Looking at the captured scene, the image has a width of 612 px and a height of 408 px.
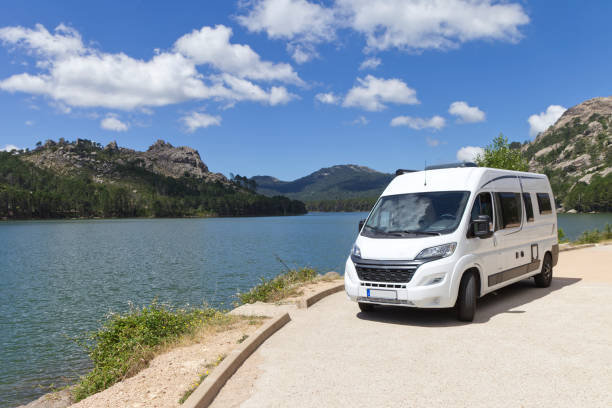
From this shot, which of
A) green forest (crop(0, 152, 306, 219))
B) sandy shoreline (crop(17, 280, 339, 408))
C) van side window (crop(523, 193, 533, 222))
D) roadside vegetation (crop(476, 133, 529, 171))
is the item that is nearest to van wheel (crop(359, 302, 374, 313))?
sandy shoreline (crop(17, 280, 339, 408))

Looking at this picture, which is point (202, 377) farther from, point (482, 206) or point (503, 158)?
point (503, 158)

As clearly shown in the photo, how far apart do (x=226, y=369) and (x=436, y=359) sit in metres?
2.85

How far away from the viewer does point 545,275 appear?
457 inches

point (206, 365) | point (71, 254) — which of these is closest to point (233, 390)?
point (206, 365)

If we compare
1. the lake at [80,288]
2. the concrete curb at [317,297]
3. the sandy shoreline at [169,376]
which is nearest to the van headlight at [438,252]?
the concrete curb at [317,297]

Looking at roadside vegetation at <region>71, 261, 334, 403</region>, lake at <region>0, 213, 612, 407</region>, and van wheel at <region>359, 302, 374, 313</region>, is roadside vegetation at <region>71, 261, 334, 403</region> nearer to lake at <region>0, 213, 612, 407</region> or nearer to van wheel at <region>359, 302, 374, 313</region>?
lake at <region>0, 213, 612, 407</region>

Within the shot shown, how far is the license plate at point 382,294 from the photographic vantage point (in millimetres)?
7861

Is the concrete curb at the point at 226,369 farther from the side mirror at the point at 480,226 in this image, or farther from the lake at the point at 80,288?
the lake at the point at 80,288

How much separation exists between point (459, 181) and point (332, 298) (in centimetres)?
421

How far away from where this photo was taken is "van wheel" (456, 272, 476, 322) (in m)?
8.09

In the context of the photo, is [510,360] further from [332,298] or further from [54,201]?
[54,201]

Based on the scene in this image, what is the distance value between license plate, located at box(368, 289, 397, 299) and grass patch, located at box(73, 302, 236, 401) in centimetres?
297

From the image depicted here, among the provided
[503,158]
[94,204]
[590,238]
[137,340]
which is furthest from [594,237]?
[94,204]

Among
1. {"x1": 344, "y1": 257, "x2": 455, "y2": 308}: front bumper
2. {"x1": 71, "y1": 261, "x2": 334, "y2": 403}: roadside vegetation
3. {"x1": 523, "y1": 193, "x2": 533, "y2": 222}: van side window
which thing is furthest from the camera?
{"x1": 523, "y1": 193, "x2": 533, "y2": 222}: van side window
